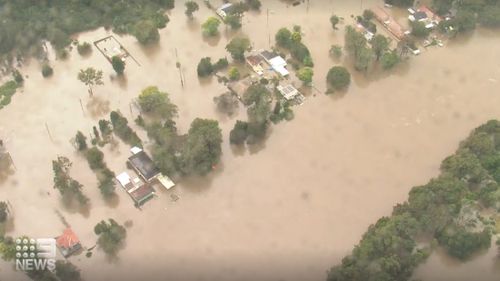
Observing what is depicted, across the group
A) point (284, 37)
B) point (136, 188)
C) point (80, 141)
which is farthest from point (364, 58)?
point (80, 141)

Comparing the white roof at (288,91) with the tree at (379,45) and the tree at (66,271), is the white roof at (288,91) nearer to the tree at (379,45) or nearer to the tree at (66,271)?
the tree at (379,45)

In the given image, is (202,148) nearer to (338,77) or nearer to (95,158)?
(95,158)

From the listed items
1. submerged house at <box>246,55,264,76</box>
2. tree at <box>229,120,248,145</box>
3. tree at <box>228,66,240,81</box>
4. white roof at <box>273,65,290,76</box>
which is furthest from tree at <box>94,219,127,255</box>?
white roof at <box>273,65,290,76</box>

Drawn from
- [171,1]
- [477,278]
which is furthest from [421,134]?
[171,1]

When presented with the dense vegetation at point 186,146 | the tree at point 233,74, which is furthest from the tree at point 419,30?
the dense vegetation at point 186,146

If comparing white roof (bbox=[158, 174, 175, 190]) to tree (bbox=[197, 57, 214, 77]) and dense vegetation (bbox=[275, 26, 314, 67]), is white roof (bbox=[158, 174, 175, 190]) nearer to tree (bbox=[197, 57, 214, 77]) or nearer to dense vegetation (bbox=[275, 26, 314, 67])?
tree (bbox=[197, 57, 214, 77])

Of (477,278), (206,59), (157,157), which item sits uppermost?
(206,59)

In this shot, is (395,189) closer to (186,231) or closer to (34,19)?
(186,231)
